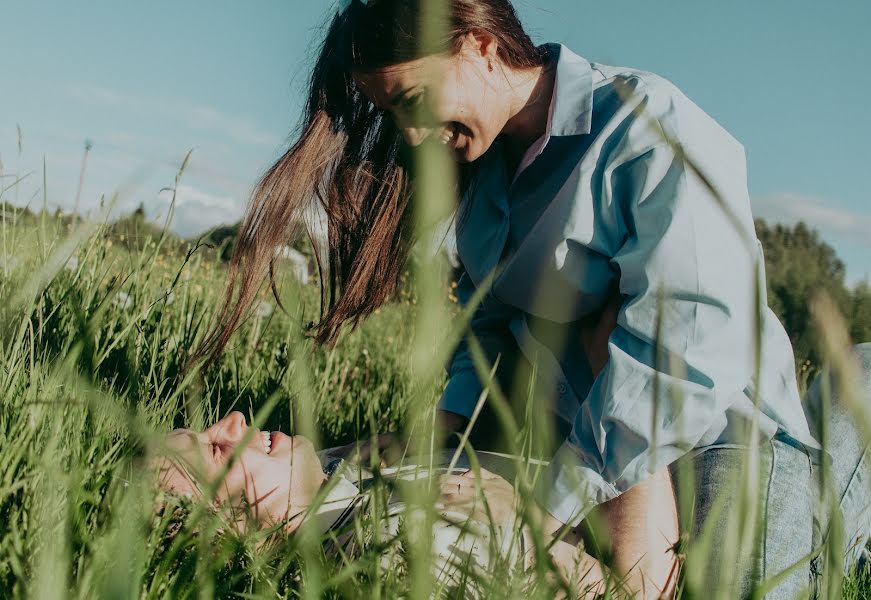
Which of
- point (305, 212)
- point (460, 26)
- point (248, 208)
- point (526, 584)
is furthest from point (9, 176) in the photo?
point (526, 584)

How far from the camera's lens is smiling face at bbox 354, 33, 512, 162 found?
1.98m

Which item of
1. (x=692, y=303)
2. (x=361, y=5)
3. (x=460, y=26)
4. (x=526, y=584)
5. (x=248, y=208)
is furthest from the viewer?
(x=248, y=208)

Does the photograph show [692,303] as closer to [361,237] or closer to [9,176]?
[361,237]

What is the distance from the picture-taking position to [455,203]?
8.14ft

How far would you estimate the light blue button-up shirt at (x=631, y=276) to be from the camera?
180 cm

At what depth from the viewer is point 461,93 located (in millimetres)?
1998

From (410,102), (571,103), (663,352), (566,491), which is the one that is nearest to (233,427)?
(566,491)

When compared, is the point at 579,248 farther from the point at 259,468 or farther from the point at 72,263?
the point at 72,263

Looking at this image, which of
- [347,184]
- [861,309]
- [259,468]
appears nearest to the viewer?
[861,309]

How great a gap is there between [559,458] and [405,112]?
879 mm

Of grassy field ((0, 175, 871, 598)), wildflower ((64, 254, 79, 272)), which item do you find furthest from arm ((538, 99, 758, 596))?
wildflower ((64, 254, 79, 272))

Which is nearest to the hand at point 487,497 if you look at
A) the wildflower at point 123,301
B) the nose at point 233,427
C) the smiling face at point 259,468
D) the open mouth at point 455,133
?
the smiling face at point 259,468

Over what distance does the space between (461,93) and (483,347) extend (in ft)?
2.87

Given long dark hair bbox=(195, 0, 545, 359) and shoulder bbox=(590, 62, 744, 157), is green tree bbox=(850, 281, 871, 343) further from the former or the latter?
long dark hair bbox=(195, 0, 545, 359)
